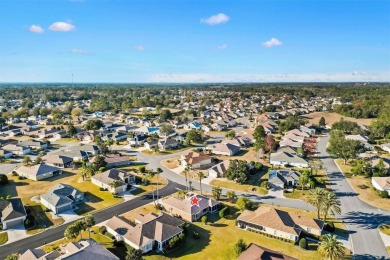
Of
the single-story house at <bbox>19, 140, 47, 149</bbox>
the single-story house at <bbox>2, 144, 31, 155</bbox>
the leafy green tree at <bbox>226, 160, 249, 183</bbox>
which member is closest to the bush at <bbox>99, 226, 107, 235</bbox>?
the leafy green tree at <bbox>226, 160, 249, 183</bbox>

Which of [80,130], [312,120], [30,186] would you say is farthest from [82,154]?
[312,120]

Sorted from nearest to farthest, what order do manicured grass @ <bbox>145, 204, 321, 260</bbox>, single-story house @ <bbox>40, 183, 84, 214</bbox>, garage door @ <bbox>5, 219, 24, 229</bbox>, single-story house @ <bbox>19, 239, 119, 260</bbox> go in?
single-story house @ <bbox>19, 239, 119, 260</bbox>
manicured grass @ <bbox>145, 204, 321, 260</bbox>
garage door @ <bbox>5, 219, 24, 229</bbox>
single-story house @ <bbox>40, 183, 84, 214</bbox>

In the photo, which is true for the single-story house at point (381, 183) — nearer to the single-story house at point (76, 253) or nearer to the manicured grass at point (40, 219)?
the single-story house at point (76, 253)

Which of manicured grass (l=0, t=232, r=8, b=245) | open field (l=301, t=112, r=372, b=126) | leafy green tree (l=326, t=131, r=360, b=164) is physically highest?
leafy green tree (l=326, t=131, r=360, b=164)

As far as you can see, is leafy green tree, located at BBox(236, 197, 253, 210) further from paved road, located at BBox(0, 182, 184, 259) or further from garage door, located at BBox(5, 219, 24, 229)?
garage door, located at BBox(5, 219, 24, 229)

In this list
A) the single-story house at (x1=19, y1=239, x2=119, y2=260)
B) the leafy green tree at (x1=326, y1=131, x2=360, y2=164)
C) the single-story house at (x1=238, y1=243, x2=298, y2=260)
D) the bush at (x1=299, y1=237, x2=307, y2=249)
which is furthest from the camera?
the leafy green tree at (x1=326, y1=131, x2=360, y2=164)

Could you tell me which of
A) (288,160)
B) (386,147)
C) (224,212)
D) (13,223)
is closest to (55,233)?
(13,223)

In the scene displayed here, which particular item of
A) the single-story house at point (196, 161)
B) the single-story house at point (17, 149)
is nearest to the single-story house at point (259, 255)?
the single-story house at point (196, 161)

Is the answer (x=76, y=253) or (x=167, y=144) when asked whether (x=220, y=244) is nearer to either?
(x=76, y=253)
